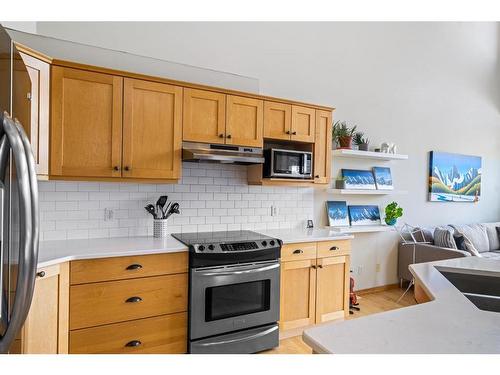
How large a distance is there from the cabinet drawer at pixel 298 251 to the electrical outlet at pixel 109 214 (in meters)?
1.53

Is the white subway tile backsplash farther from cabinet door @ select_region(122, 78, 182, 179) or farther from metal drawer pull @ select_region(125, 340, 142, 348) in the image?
metal drawer pull @ select_region(125, 340, 142, 348)

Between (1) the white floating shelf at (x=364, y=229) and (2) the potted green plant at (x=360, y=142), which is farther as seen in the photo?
(2) the potted green plant at (x=360, y=142)

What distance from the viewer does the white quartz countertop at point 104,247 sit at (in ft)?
6.92

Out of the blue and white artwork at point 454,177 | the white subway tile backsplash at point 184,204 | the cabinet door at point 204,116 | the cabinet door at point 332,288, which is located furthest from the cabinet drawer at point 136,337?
the blue and white artwork at point 454,177

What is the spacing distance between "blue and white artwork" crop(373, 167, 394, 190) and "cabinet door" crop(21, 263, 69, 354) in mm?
3757

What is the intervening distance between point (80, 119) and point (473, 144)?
6.15 m

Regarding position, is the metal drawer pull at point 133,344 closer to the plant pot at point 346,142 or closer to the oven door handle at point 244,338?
the oven door handle at point 244,338

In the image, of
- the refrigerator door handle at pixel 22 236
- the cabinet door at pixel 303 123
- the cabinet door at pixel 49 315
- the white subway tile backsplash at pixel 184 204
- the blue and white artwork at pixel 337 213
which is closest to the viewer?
the refrigerator door handle at pixel 22 236

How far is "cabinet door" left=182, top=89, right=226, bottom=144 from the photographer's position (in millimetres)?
2786

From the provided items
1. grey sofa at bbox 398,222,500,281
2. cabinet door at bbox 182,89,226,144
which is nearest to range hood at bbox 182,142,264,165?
cabinet door at bbox 182,89,226,144

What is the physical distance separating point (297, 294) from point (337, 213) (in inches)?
55.2

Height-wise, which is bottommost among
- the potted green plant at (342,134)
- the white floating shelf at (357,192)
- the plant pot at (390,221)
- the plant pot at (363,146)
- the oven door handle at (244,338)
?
the oven door handle at (244,338)

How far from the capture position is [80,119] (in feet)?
7.93
